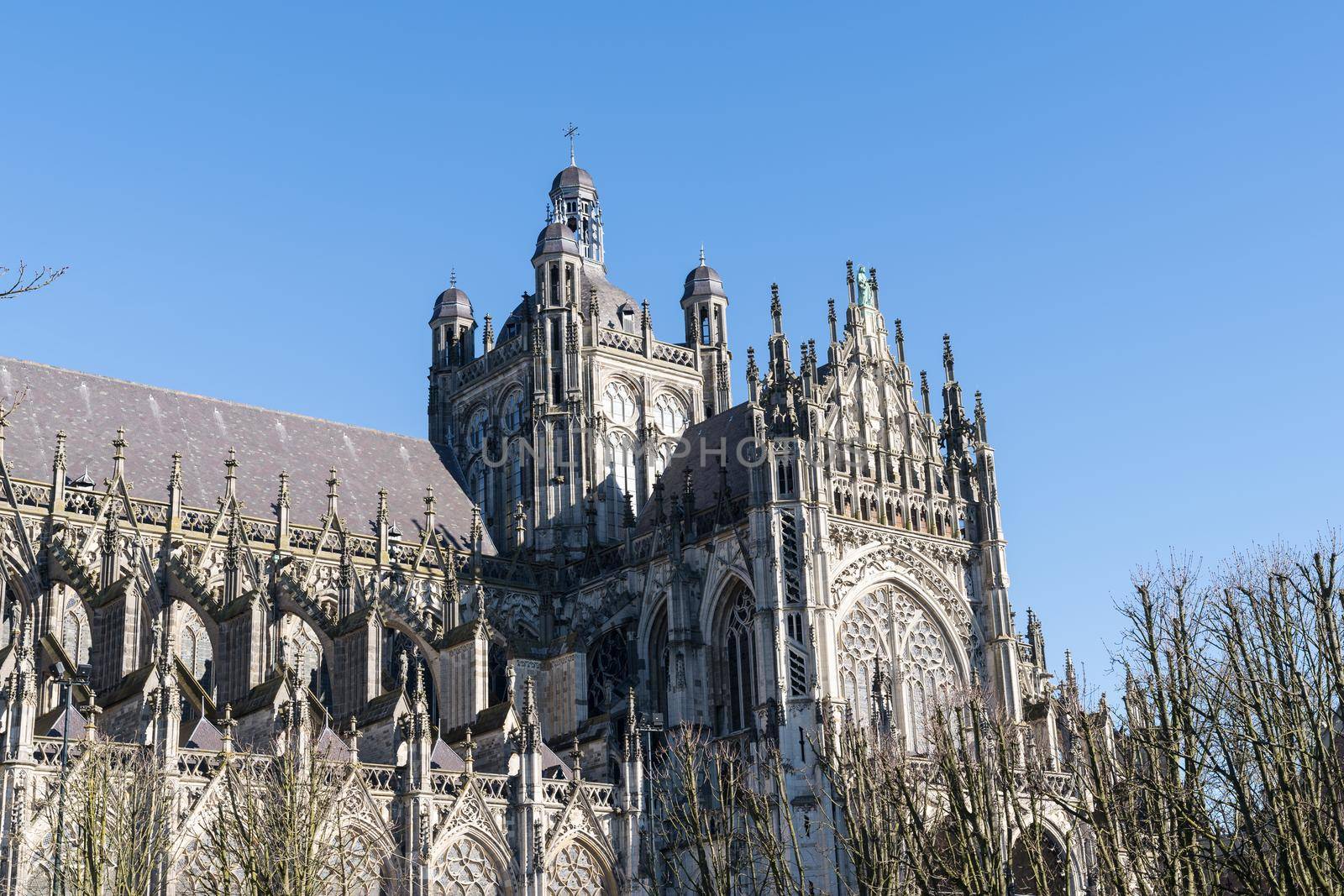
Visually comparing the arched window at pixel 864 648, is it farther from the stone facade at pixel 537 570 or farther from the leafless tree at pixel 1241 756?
the leafless tree at pixel 1241 756

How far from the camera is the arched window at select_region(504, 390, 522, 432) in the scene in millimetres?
65688

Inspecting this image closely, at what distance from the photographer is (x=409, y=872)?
145ft

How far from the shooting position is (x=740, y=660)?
177 ft

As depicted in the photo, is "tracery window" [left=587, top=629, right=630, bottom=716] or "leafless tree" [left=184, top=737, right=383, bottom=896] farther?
"tracery window" [left=587, top=629, right=630, bottom=716]

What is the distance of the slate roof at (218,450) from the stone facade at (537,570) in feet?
0.43

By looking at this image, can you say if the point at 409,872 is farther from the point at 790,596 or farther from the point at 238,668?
the point at 790,596

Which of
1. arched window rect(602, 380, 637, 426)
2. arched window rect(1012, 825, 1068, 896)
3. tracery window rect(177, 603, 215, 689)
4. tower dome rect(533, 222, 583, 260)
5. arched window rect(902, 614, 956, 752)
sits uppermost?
tower dome rect(533, 222, 583, 260)

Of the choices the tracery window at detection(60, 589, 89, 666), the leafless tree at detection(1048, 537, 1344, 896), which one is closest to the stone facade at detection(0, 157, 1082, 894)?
the tracery window at detection(60, 589, 89, 666)

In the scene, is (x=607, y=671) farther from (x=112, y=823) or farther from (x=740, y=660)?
(x=112, y=823)

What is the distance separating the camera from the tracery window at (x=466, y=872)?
148 feet

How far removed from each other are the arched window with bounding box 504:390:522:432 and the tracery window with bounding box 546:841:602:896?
21.3 metres

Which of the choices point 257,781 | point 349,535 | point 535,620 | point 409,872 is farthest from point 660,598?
point 257,781

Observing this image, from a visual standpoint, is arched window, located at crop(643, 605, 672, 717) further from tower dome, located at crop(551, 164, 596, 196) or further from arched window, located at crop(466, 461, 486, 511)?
tower dome, located at crop(551, 164, 596, 196)

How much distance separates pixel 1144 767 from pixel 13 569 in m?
32.2
